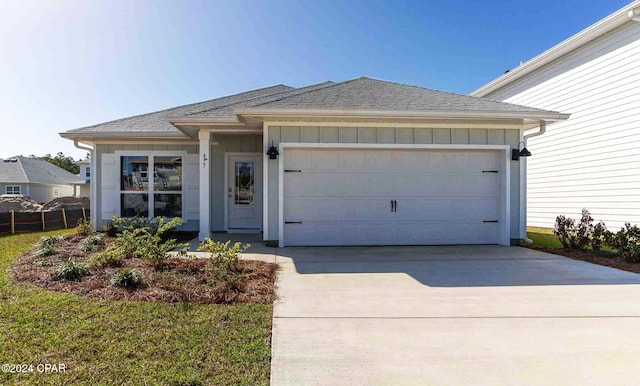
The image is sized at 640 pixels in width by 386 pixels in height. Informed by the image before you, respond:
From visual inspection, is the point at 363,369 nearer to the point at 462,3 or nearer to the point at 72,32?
the point at 72,32

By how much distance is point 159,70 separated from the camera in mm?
10844

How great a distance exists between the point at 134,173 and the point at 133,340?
775 cm

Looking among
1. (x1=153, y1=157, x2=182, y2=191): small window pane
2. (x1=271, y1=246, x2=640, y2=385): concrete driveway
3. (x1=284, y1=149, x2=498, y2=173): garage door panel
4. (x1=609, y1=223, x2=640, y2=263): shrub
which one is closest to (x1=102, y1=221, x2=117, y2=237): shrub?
(x1=153, y1=157, x2=182, y2=191): small window pane

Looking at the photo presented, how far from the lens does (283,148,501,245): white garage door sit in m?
7.33

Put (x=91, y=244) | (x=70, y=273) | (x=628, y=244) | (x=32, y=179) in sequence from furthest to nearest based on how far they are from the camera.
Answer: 1. (x=32, y=179)
2. (x=91, y=244)
3. (x=628, y=244)
4. (x=70, y=273)

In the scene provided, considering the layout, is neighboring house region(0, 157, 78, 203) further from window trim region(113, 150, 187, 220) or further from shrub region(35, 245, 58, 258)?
shrub region(35, 245, 58, 258)

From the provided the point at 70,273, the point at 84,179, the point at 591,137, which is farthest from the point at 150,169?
the point at 84,179

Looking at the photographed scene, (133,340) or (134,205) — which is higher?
(134,205)

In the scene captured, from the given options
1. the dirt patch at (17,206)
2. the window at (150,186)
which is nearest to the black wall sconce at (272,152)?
the window at (150,186)

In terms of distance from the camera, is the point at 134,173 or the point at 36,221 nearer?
the point at 134,173

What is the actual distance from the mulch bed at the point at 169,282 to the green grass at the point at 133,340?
198mm

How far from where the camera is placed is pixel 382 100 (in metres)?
7.32

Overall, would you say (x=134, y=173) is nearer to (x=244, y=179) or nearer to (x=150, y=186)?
(x=150, y=186)

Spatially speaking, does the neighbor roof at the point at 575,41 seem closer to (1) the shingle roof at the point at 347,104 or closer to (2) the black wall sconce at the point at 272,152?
(1) the shingle roof at the point at 347,104
